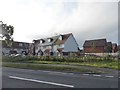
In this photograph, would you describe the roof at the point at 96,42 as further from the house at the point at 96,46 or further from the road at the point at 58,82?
the road at the point at 58,82

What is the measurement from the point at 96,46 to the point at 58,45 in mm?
15421

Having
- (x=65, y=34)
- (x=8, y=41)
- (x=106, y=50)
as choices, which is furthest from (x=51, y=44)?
(x=8, y=41)

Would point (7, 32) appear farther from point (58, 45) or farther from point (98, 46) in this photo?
point (98, 46)

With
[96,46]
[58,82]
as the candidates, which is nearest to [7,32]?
[58,82]

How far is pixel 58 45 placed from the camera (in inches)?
3145

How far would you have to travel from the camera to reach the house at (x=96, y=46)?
3234 inches

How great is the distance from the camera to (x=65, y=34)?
81375 millimetres

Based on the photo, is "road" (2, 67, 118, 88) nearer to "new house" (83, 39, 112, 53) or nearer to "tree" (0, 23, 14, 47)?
"tree" (0, 23, 14, 47)

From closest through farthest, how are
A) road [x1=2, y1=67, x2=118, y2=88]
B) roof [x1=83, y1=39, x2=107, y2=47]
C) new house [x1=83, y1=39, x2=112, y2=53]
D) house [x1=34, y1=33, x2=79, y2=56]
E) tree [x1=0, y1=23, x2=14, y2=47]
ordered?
road [x1=2, y1=67, x2=118, y2=88] < tree [x1=0, y1=23, x2=14, y2=47] < house [x1=34, y1=33, x2=79, y2=56] < new house [x1=83, y1=39, x2=112, y2=53] < roof [x1=83, y1=39, x2=107, y2=47]

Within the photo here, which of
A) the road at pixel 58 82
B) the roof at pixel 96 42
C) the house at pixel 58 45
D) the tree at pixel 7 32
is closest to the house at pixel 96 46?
the roof at pixel 96 42

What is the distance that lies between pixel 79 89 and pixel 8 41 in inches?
1492

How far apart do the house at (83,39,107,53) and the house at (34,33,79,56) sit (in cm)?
630

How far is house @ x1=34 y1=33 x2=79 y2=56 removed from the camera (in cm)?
7794

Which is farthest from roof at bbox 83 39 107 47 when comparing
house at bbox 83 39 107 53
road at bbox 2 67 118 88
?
road at bbox 2 67 118 88
